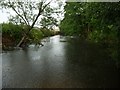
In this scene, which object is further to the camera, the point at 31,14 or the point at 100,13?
the point at 31,14

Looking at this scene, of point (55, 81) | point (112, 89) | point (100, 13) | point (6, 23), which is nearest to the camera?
point (112, 89)

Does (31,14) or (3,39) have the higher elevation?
(31,14)

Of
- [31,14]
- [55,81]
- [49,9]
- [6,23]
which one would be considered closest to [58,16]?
[49,9]

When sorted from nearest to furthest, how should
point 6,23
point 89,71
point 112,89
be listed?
point 112,89 → point 89,71 → point 6,23

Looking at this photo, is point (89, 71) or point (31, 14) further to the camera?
point (31, 14)

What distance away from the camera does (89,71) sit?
929 cm

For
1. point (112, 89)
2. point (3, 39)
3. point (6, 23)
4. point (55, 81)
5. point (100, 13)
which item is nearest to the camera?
point (112, 89)

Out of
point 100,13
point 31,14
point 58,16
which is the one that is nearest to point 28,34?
point 31,14

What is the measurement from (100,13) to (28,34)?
11053 mm

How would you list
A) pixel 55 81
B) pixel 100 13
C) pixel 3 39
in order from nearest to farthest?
pixel 55 81 < pixel 100 13 < pixel 3 39

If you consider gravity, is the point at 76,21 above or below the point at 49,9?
below

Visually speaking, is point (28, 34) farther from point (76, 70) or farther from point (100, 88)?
point (100, 88)

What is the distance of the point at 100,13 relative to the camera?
1155cm

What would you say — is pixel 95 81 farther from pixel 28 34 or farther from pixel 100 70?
pixel 28 34
